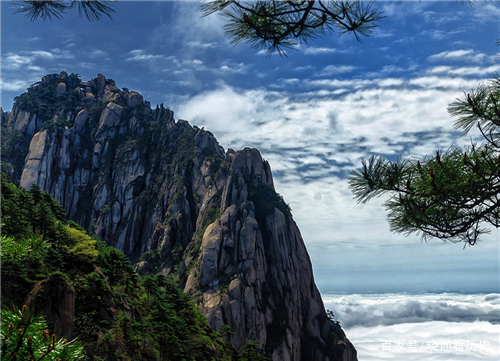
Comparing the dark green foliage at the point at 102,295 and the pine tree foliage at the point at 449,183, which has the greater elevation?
the pine tree foliage at the point at 449,183

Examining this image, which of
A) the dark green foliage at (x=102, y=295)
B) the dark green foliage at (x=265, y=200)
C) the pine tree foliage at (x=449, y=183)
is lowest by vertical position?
the dark green foliage at (x=102, y=295)

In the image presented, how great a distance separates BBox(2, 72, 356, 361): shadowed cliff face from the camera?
124 feet

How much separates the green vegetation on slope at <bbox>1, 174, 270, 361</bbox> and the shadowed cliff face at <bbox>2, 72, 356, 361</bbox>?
19041mm

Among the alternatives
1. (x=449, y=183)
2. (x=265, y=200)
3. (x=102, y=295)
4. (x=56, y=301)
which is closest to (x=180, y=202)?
(x=265, y=200)

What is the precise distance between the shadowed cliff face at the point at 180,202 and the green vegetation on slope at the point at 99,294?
19041 mm

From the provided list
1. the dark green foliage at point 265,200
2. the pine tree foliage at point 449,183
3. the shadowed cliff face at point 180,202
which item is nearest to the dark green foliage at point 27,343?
the pine tree foliage at point 449,183

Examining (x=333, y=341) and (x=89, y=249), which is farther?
(x=333, y=341)

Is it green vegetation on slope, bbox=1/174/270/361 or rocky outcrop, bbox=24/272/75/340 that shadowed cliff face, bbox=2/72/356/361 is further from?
rocky outcrop, bbox=24/272/75/340

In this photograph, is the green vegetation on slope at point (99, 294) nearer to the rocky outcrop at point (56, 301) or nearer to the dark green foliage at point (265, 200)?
the rocky outcrop at point (56, 301)

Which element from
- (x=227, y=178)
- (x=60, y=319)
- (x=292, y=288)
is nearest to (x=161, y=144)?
(x=227, y=178)

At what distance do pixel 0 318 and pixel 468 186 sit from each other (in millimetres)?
7296

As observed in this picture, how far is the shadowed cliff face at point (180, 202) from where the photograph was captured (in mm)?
37750

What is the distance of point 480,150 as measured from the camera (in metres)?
5.91

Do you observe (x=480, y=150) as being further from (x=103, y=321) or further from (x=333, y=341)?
(x=333, y=341)
